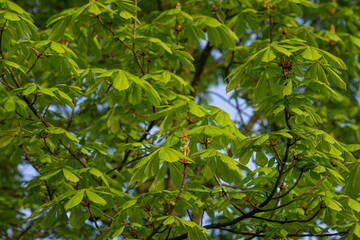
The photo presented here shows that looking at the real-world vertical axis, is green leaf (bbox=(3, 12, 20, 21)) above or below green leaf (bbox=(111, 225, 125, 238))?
above

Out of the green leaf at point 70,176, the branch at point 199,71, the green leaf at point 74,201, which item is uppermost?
the branch at point 199,71

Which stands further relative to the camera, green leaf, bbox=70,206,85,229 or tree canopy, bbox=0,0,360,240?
green leaf, bbox=70,206,85,229

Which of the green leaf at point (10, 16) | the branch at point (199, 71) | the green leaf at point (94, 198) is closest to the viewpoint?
the green leaf at point (94, 198)

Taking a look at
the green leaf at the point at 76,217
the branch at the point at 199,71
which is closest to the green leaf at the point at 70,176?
the green leaf at the point at 76,217

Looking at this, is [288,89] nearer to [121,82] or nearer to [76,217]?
[121,82]

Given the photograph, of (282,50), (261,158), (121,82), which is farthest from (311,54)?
(121,82)

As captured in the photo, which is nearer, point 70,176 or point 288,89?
point 288,89

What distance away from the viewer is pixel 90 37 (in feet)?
15.8

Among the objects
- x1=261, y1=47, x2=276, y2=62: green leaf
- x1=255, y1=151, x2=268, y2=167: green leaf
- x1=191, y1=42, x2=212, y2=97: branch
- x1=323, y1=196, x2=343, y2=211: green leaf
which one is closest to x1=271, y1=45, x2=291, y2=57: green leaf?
x1=261, y1=47, x2=276, y2=62: green leaf

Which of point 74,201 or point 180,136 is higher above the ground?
point 180,136

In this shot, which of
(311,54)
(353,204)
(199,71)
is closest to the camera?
(311,54)

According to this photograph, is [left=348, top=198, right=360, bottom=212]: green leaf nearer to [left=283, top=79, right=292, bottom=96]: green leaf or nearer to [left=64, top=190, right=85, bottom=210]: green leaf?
[left=283, top=79, right=292, bottom=96]: green leaf

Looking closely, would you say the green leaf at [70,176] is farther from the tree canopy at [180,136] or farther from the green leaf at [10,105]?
the green leaf at [10,105]

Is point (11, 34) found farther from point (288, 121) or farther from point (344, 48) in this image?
point (344, 48)
